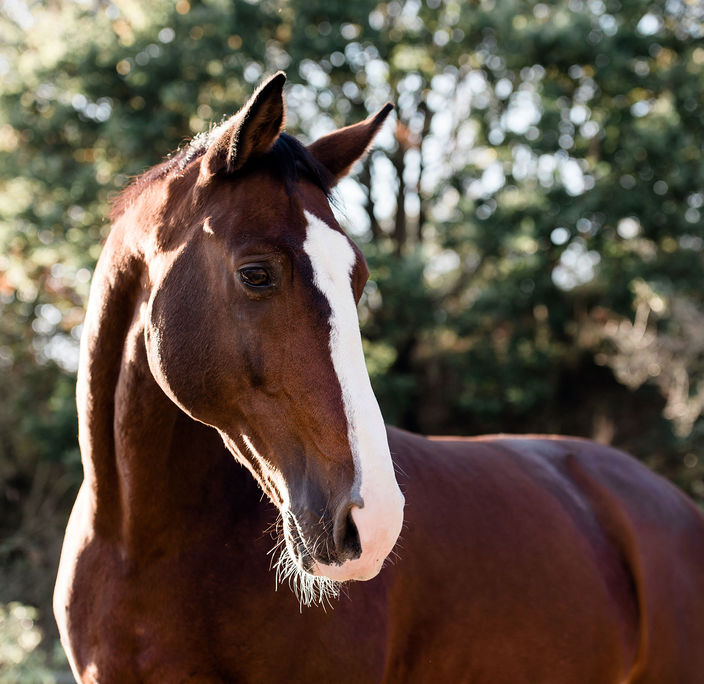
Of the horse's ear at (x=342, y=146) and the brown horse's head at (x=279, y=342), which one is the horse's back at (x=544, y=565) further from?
the horse's ear at (x=342, y=146)

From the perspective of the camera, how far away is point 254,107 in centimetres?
172

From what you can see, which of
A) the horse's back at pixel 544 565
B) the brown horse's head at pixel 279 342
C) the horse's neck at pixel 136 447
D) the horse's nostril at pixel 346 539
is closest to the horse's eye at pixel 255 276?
the brown horse's head at pixel 279 342

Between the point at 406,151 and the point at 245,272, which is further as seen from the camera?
the point at 406,151

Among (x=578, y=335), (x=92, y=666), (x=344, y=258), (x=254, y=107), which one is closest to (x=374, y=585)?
(x=92, y=666)

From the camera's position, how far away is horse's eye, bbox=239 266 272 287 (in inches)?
67.5

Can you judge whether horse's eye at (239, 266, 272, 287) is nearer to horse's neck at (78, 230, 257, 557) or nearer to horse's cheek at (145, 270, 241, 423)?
horse's cheek at (145, 270, 241, 423)

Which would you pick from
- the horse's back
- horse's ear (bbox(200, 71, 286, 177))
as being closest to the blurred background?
the horse's back

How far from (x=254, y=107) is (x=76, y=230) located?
958 cm

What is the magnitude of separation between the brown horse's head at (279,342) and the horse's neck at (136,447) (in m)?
0.20

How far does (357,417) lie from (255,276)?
16.6 inches

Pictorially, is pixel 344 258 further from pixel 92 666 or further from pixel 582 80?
pixel 582 80

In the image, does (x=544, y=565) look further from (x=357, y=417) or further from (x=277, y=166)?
(x=277, y=166)

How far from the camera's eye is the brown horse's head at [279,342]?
1.57 m

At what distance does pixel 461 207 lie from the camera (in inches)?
460
